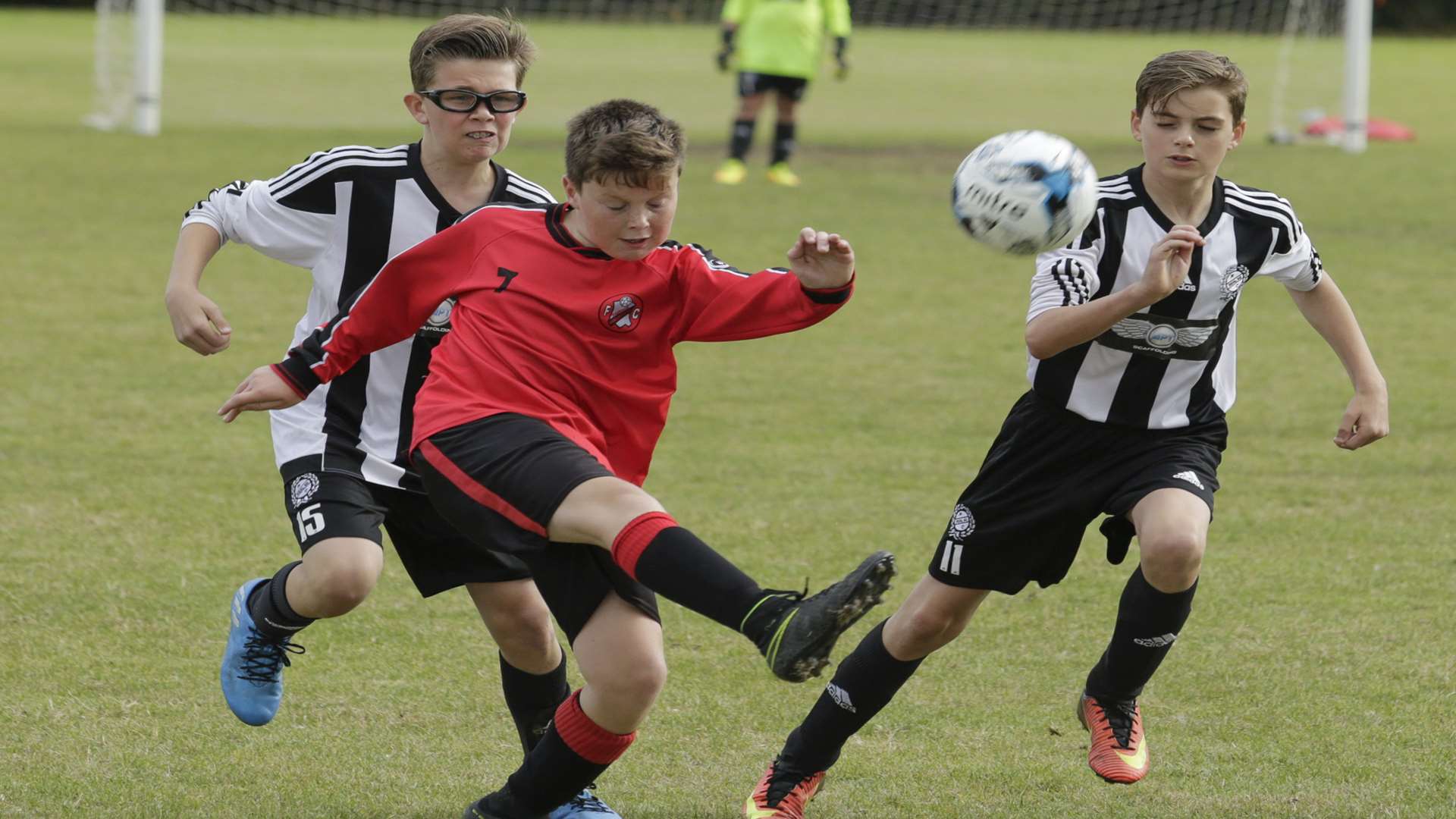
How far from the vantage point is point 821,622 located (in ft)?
9.08

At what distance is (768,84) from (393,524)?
35.9 feet

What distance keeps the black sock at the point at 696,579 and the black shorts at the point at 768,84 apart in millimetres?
11604

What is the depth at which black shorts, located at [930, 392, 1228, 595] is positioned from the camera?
364cm

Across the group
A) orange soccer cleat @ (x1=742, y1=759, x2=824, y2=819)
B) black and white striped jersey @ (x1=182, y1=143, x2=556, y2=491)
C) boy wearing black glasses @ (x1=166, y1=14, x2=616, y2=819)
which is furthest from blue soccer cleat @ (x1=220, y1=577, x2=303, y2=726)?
orange soccer cleat @ (x1=742, y1=759, x2=824, y2=819)

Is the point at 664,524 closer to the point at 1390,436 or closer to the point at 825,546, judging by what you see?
the point at 825,546

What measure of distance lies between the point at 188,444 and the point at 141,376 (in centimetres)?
131

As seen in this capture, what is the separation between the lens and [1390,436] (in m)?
7.27

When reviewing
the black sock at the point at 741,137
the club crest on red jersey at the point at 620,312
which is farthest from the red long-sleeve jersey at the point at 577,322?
the black sock at the point at 741,137

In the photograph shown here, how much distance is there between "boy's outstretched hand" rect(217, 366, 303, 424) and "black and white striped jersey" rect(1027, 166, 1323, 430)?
1538 mm

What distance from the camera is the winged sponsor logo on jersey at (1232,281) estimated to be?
3652 millimetres

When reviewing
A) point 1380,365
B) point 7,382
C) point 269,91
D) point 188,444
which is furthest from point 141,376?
point 269,91

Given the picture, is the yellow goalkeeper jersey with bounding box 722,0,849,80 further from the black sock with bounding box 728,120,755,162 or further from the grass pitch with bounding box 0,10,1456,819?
the grass pitch with bounding box 0,10,1456,819

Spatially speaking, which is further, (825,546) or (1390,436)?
(1390,436)

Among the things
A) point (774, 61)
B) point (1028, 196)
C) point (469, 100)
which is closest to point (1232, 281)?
point (1028, 196)
